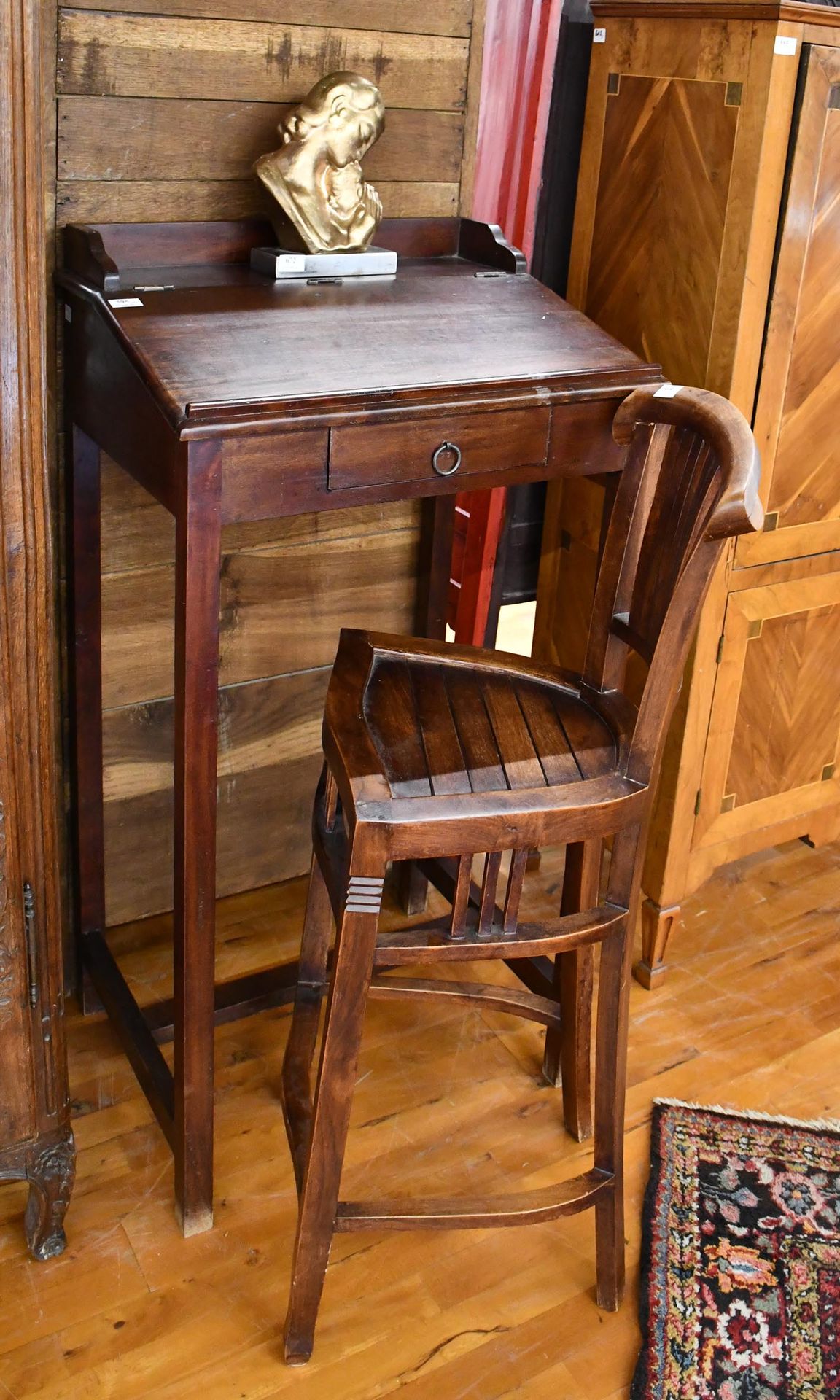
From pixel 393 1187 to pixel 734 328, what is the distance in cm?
134

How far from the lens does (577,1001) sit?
1.96 m

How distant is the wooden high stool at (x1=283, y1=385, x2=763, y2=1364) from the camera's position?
4.94 ft

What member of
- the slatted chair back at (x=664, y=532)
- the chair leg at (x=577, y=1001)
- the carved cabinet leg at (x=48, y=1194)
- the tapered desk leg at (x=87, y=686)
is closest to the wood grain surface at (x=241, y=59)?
the tapered desk leg at (x=87, y=686)

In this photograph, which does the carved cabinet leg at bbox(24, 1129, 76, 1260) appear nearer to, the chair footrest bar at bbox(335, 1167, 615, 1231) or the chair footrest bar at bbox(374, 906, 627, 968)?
the chair footrest bar at bbox(335, 1167, 615, 1231)

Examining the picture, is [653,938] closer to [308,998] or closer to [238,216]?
[308,998]

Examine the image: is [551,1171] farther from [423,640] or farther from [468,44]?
[468,44]

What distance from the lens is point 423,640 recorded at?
1.80m

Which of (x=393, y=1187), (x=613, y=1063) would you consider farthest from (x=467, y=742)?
(x=393, y=1187)

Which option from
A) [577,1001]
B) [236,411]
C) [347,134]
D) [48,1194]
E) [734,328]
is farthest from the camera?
[734,328]

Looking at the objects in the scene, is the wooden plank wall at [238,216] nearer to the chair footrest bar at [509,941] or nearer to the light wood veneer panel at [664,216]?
the light wood veneer panel at [664,216]

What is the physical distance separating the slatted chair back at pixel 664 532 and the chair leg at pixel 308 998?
0.47 m

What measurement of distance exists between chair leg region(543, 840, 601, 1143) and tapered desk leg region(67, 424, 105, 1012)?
752mm

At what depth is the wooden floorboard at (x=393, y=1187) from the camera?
5.53 ft

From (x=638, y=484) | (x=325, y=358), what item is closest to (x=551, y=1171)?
(x=638, y=484)
